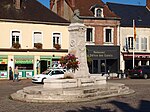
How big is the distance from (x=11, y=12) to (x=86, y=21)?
8240mm

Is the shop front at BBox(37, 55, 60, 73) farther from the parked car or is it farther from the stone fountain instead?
the stone fountain

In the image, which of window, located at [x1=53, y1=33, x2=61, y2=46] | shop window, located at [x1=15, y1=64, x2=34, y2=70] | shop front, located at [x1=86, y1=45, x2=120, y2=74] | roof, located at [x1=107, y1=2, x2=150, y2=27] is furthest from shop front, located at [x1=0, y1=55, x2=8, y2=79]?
roof, located at [x1=107, y1=2, x2=150, y2=27]

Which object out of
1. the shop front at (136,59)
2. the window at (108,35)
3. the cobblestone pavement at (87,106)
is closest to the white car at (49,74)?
the window at (108,35)

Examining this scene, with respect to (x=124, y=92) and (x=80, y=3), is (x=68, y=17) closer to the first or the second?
(x=80, y=3)

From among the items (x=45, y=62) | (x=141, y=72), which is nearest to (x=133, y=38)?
(x=141, y=72)

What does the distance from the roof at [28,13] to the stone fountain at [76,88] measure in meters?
16.5

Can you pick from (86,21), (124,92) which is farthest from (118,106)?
(86,21)

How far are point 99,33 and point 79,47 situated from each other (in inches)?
783

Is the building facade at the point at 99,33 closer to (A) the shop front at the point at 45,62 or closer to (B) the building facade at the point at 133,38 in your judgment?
(B) the building facade at the point at 133,38

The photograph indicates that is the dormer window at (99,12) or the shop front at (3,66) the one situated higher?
the dormer window at (99,12)

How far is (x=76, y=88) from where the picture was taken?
14328 millimetres

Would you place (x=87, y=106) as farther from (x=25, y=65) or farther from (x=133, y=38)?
(x=133, y=38)

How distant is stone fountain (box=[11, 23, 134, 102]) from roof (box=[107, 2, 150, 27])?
21753 millimetres

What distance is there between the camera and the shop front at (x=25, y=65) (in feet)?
105
